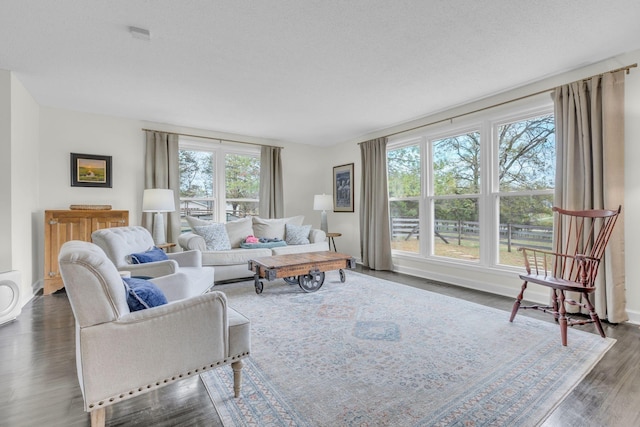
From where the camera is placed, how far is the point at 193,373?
58.9 inches

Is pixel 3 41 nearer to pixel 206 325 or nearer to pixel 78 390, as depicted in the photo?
pixel 78 390

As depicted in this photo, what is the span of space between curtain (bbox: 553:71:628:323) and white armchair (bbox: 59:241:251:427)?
3.30 meters

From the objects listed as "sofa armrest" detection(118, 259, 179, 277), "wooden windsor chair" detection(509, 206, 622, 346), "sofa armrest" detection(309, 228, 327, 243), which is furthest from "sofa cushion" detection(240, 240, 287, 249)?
"wooden windsor chair" detection(509, 206, 622, 346)

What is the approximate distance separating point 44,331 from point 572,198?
4961mm

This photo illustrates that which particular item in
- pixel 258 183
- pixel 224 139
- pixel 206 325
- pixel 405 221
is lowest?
pixel 206 325

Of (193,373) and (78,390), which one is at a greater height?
(193,373)

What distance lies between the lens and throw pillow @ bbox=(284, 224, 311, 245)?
5.07 m

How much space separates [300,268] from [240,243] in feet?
5.17

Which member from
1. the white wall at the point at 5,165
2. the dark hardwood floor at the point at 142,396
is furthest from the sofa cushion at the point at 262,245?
the white wall at the point at 5,165

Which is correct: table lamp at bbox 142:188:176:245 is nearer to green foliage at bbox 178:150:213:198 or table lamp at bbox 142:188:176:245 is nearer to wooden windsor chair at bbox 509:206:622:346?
green foliage at bbox 178:150:213:198

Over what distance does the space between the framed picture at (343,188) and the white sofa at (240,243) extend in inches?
41.2

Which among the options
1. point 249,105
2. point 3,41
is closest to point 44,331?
point 3,41

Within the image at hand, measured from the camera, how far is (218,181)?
541cm

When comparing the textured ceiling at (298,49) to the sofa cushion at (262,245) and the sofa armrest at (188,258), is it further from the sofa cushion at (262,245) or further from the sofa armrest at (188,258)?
the sofa cushion at (262,245)
